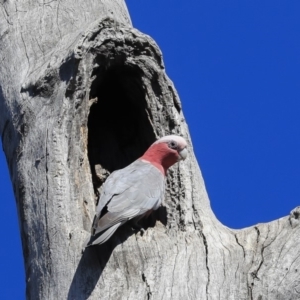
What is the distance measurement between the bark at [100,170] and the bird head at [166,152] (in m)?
0.11

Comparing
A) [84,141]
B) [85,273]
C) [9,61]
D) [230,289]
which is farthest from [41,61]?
[230,289]

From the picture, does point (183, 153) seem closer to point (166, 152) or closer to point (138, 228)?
point (166, 152)

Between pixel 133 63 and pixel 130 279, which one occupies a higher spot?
pixel 133 63

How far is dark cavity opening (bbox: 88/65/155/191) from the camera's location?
606 centimetres

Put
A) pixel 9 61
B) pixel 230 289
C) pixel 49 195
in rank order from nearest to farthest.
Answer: pixel 230 289 → pixel 49 195 → pixel 9 61

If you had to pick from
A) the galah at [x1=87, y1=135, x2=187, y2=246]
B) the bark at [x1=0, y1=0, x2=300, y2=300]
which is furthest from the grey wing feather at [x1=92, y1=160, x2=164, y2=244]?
the bark at [x1=0, y1=0, x2=300, y2=300]

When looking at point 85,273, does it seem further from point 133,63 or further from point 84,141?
point 133,63

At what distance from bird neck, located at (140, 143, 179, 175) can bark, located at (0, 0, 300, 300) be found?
9cm

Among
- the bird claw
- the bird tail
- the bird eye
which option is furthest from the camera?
the bird eye

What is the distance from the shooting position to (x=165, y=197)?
18.6ft

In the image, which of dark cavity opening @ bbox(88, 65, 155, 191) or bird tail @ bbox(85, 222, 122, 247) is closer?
bird tail @ bbox(85, 222, 122, 247)

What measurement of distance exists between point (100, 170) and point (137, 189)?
82 cm

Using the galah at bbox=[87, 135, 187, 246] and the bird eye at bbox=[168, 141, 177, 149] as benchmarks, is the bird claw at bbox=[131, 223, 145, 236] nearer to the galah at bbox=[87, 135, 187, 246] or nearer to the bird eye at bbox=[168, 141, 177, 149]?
the galah at bbox=[87, 135, 187, 246]

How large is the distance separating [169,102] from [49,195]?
1.13m
